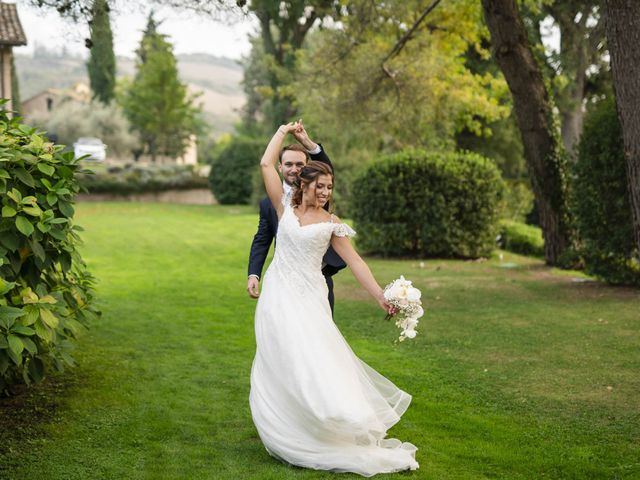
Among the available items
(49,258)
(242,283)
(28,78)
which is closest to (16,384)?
(49,258)

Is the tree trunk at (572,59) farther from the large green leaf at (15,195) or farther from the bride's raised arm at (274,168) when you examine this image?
the large green leaf at (15,195)

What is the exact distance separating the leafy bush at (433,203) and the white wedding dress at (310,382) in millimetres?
12746

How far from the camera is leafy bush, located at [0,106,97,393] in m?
5.47

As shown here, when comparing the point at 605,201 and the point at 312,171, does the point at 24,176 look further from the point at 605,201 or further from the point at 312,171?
the point at 605,201

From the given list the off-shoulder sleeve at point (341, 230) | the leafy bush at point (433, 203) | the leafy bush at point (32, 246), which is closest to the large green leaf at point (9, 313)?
the leafy bush at point (32, 246)

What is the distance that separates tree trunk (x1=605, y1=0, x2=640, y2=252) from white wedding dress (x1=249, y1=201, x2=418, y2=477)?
277cm

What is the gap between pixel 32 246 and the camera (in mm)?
5820

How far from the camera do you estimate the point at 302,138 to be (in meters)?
5.98

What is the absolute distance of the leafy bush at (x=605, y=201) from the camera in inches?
490

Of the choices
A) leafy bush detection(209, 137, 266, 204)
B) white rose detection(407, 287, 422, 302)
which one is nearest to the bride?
white rose detection(407, 287, 422, 302)

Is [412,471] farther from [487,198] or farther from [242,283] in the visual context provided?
[487,198]

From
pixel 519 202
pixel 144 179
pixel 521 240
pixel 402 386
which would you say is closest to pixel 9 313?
pixel 402 386

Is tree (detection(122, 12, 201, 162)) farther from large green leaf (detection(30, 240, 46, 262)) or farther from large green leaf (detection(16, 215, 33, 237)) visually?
large green leaf (detection(16, 215, 33, 237))

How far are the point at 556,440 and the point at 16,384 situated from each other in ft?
15.1
